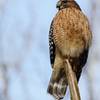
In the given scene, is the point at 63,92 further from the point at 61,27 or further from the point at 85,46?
the point at 61,27

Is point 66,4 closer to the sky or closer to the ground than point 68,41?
closer to the sky

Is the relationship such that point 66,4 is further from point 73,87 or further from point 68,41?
point 73,87

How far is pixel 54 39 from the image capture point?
2.92 meters

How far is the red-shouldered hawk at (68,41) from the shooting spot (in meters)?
2.39

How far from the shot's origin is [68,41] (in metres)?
2.50

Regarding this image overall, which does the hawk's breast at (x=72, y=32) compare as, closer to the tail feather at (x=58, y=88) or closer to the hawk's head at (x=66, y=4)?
the hawk's head at (x=66, y=4)

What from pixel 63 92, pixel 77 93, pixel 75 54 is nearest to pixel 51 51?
pixel 75 54

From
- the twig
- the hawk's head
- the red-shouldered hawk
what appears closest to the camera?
the twig

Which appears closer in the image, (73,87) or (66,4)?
(73,87)

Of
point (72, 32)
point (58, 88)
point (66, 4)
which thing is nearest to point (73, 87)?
point (58, 88)

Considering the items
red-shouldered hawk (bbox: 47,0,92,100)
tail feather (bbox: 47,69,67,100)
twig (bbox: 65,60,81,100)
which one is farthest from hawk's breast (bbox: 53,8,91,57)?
twig (bbox: 65,60,81,100)

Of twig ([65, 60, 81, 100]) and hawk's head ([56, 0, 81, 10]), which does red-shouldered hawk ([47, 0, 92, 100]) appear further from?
twig ([65, 60, 81, 100])

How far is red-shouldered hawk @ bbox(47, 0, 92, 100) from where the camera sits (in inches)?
94.0

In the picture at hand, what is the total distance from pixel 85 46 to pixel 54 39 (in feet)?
1.47
